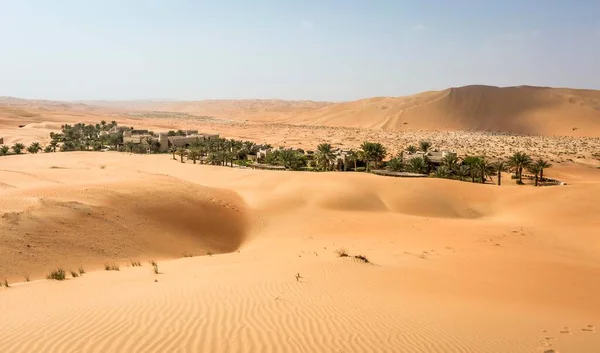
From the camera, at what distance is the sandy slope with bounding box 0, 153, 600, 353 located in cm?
716

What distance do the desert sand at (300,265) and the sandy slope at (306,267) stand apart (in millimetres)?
59

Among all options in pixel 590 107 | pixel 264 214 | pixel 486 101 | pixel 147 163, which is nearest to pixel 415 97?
pixel 486 101

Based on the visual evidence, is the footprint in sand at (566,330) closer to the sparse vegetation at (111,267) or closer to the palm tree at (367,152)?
the sparse vegetation at (111,267)

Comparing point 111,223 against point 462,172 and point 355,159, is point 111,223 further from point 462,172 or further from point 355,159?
point 462,172

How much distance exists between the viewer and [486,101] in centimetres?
12469

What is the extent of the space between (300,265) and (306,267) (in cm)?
39

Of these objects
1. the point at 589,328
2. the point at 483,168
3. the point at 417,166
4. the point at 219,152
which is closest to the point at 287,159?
the point at 219,152

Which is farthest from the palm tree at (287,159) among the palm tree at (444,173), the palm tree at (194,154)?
the palm tree at (444,173)

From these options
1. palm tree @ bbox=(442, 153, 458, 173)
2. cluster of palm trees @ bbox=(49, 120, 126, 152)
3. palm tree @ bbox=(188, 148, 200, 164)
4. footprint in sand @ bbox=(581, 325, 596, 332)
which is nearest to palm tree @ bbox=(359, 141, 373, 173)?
palm tree @ bbox=(442, 153, 458, 173)

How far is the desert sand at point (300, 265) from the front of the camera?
7.19 meters

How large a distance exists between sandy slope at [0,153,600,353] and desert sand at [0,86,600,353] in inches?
2.3

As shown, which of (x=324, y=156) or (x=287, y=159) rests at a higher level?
(x=324, y=156)

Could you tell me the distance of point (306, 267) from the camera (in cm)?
1288

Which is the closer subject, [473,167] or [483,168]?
[483,168]
